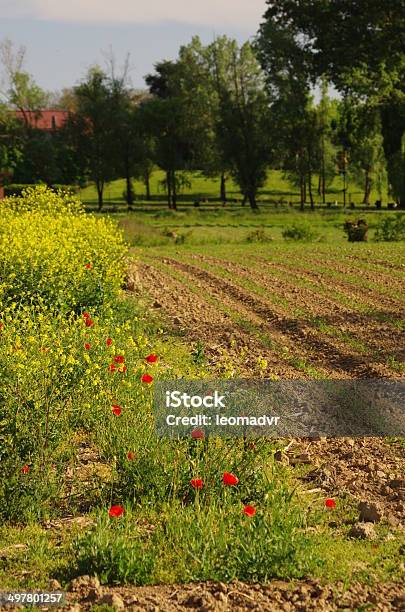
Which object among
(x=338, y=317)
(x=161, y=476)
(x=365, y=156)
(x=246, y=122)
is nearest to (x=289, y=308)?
(x=338, y=317)

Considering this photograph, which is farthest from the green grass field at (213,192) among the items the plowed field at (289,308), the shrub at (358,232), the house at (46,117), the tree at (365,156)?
the plowed field at (289,308)

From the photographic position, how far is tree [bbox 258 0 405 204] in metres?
28.1

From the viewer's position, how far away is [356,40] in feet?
94.7

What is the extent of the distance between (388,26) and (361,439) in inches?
932

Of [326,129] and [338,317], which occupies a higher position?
[326,129]

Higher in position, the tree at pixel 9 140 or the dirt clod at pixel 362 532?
the tree at pixel 9 140

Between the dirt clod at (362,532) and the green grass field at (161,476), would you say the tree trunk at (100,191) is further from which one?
the dirt clod at (362,532)

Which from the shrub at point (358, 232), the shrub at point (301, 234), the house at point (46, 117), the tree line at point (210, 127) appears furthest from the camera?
the house at point (46, 117)

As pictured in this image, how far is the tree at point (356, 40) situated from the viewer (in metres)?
28.1

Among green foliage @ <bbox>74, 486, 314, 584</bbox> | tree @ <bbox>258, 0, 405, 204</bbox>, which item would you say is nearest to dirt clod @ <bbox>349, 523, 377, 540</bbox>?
green foliage @ <bbox>74, 486, 314, 584</bbox>

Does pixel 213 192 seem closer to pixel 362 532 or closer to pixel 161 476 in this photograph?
pixel 161 476

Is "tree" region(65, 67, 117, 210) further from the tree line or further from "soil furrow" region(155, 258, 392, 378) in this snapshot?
"soil furrow" region(155, 258, 392, 378)

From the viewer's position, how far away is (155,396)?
648 centimetres

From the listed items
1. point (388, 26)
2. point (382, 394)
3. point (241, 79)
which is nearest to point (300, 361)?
point (382, 394)
